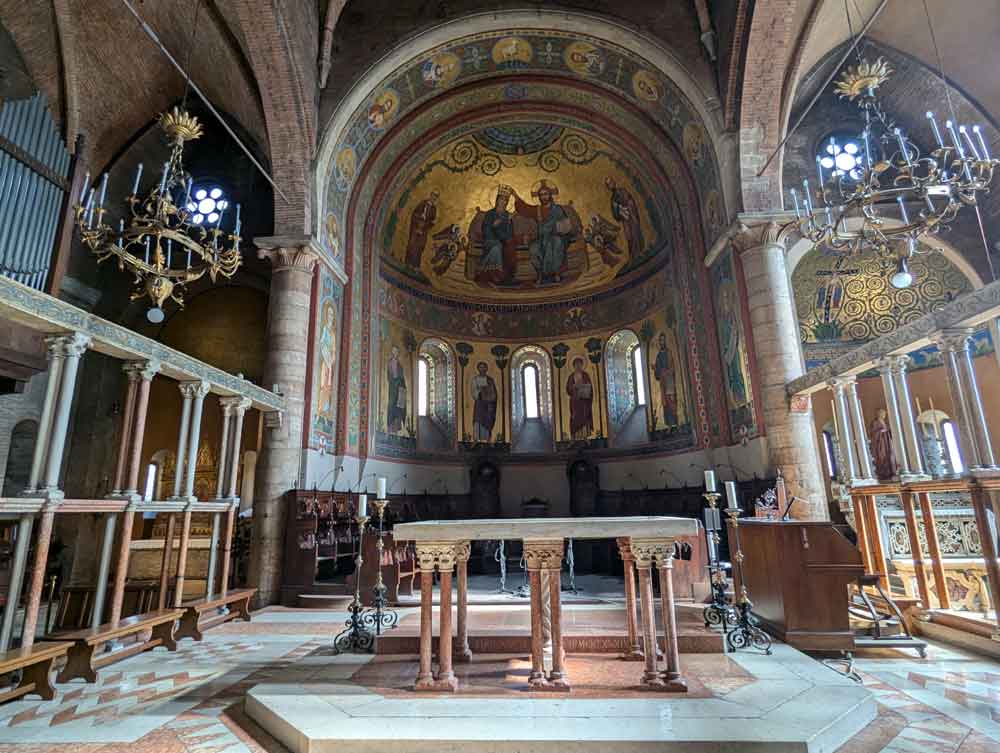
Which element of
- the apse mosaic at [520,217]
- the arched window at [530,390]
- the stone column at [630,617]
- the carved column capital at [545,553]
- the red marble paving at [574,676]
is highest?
the apse mosaic at [520,217]

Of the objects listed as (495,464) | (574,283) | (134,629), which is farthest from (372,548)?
(574,283)

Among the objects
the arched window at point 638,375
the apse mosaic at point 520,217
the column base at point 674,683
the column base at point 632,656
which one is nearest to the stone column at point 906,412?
the column base at point 632,656

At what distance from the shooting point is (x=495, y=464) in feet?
55.6

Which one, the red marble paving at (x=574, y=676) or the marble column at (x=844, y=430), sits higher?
the marble column at (x=844, y=430)

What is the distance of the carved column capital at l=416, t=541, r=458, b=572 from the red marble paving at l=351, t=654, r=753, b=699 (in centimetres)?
94

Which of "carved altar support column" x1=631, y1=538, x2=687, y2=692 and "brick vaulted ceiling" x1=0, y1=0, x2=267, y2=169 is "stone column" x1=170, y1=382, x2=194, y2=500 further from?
"brick vaulted ceiling" x1=0, y1=0, x2=267, y2=169

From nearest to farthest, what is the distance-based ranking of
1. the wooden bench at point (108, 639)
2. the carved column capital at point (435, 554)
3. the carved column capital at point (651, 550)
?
the carved column capital at point (651, 550) → the carved column capital at point (435, 554) → the wooden bench at point (108, 639)

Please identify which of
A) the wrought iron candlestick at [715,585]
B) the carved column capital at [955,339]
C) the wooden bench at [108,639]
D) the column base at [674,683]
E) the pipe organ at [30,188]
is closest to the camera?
the column base at [674,683]

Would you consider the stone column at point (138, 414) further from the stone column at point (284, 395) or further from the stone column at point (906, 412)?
the stone column at point (906, 412)

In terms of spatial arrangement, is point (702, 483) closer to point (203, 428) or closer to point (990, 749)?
point (990, 749)

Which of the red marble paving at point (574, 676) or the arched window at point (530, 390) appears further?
the arched window at point (530, 390)

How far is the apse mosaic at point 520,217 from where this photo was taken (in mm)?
16609

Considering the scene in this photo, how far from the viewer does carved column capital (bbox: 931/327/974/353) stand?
6.39 meters

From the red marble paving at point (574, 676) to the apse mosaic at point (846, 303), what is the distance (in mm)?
14207
